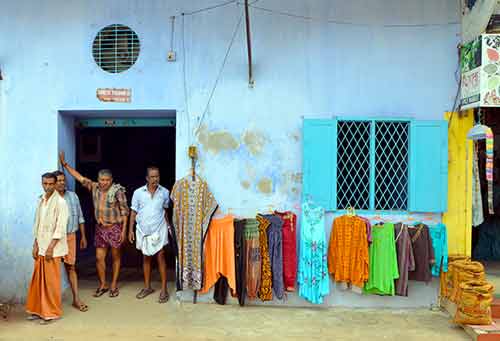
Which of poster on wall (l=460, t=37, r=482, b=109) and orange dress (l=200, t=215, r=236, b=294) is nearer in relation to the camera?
poster on wall (l=460, t=37, r=482, b=109)

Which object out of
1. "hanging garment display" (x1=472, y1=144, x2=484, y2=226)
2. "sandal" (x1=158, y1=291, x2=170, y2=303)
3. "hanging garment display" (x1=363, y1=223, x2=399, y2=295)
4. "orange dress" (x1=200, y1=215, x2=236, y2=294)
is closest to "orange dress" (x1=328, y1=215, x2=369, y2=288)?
"hanging garment display" (x1=363, y1=223, x2=399, y2=295)

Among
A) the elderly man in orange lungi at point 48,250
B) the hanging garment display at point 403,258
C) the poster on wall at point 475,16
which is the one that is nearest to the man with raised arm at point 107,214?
the elderly man in orange lungi at point 48,250

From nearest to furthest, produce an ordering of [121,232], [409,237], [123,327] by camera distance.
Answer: [123,327] < [409,237] < [121,232]

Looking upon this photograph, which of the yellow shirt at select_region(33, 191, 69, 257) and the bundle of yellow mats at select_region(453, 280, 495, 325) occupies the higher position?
the yellow shirt at select_region(33, 191, 69, 257)

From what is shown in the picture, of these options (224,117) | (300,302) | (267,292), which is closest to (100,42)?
(224,117)

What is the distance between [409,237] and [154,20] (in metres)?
→ 4.07

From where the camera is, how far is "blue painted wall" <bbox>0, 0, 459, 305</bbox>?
5480 millimetres

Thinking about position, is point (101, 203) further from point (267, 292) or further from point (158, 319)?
point (267, 292)

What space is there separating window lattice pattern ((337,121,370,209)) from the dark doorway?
4.05m

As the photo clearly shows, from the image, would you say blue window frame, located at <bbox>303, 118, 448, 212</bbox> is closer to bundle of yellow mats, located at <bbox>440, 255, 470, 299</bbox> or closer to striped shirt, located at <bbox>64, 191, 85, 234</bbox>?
bundle of yellow mats, located at <bbox>440, 255, 470, 299</bbox>

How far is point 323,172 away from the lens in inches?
212

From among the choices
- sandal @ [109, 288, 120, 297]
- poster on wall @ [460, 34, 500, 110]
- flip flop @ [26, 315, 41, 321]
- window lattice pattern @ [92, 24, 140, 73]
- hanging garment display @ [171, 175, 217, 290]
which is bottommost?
flip flop @ [26, 315, 41, 321]

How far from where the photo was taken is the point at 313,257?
17.3 feet

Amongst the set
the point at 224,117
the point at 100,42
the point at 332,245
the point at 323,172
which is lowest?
the point at 332,245
